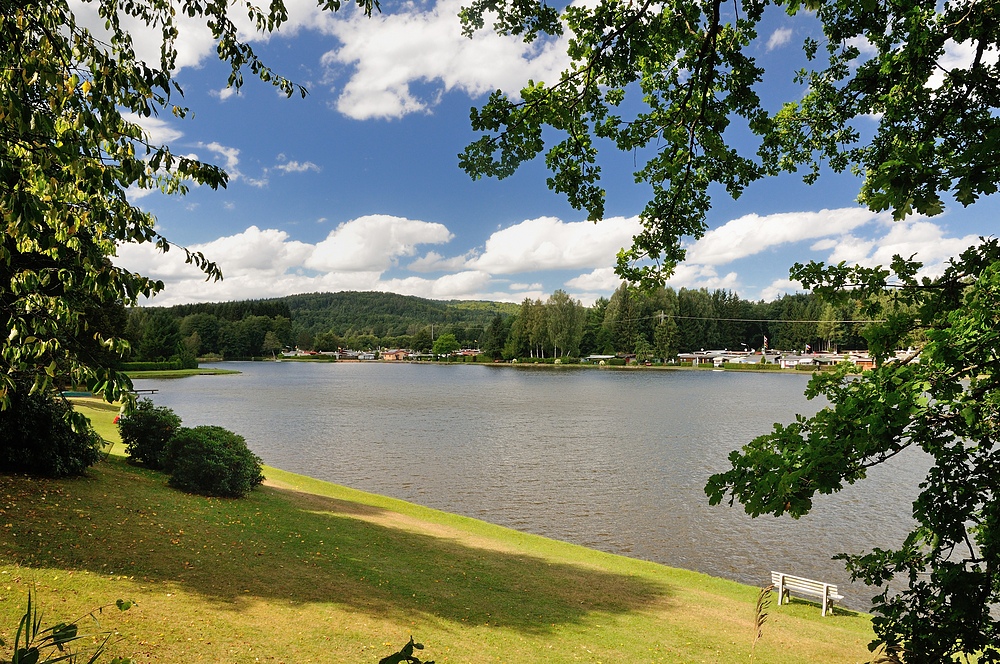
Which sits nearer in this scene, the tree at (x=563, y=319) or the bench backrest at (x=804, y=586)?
the bench backrest at (x=804, y=586)

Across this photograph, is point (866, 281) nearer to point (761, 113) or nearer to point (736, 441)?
point (761, 113)

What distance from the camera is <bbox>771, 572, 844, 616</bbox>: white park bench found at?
38.8ft

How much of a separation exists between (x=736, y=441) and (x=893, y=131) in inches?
1282

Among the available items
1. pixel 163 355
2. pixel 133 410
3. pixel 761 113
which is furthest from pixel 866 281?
pixel 163 355

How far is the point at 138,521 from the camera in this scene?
10719mm

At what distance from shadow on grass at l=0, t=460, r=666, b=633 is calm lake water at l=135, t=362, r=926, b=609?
5799mm

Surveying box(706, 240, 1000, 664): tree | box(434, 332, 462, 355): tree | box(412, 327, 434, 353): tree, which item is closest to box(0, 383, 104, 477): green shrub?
box(706, 240, 1000, 664): tree

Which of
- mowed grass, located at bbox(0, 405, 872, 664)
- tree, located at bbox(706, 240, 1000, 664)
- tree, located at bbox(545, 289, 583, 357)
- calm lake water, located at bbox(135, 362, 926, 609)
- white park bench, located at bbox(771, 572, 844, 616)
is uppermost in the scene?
tree, located at bbox(545, 289, 583, 357)

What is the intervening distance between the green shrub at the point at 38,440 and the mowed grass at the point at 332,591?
0.48m

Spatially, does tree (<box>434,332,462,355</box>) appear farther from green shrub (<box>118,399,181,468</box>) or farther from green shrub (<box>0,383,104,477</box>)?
green shrub (<box>0,383,104,477</box>)

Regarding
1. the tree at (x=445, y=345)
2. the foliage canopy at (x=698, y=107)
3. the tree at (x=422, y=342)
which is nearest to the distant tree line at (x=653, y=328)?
the tree at (x=445, y=345)

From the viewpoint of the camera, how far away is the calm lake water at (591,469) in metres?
17.5

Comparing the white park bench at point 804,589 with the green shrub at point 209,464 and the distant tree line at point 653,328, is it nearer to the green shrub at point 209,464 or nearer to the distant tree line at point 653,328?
the green shrub at point 209,464

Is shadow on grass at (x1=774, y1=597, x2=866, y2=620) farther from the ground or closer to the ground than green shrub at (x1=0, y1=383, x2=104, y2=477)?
closer to the ground
